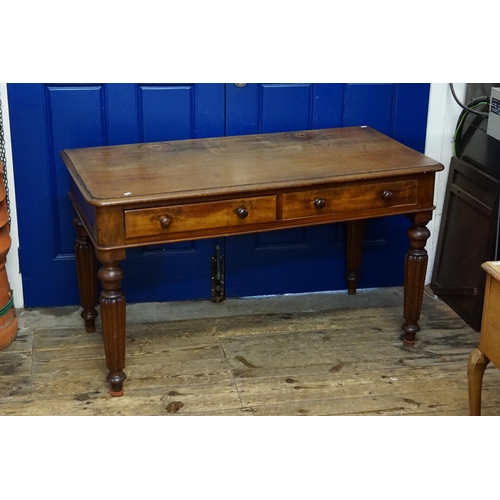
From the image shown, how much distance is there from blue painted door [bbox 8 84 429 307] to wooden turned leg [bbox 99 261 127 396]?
0.76 metres

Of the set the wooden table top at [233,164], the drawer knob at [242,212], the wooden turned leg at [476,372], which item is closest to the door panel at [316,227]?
the wooden table top at [233,164]

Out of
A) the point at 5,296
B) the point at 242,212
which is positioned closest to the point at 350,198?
the point at 242,212

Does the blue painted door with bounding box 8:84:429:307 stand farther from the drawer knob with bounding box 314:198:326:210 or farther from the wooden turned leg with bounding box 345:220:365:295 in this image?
the drawer knob with bounding box 314:198:326:210

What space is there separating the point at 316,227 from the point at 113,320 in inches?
49.0

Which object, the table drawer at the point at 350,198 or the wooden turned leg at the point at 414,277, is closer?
the table drawer at the point at 350,198

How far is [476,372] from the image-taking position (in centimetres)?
229

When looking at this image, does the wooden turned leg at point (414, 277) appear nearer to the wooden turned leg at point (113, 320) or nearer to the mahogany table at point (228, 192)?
the mahogany table at point (228, 192)

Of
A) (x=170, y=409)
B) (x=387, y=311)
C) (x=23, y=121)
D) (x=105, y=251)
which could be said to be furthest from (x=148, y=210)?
(x=387, y=311)

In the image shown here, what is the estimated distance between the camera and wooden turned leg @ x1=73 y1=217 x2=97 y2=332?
3.02 meters

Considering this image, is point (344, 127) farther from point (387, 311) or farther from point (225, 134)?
point (387, 311)

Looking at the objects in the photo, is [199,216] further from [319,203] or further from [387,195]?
[387,195]

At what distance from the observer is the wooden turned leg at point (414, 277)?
2875 mm

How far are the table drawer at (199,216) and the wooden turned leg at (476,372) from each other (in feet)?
2.67

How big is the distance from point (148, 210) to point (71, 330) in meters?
1.02
